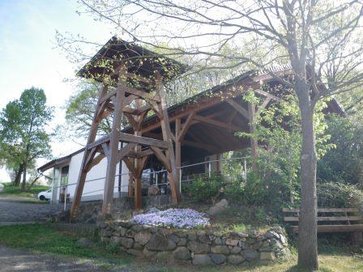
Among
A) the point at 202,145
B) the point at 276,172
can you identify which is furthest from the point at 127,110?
the point at 202,145

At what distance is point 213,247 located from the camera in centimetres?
774

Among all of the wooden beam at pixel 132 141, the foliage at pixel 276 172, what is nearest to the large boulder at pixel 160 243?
the foliage at pixel 276 172

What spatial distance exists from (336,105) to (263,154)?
281 inches

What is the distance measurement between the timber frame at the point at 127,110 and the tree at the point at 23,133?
85.7ft

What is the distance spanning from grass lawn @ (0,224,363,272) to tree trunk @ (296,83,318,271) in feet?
1.05

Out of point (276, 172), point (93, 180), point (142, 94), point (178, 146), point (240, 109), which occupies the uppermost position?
point (142, 94)

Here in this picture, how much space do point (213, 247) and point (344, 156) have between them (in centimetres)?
675

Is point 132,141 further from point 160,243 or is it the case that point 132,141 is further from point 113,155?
point 160,243

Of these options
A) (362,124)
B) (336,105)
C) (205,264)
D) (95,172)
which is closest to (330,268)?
(205,264)

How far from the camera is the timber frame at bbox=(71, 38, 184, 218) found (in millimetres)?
11273

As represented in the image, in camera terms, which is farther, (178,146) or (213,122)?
(213,122)

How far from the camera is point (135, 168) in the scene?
45.0ft

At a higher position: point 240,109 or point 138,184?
point 240,109

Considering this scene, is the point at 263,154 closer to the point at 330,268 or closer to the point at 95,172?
the point at 330,268
